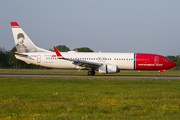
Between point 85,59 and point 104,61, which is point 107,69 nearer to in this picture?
point 104,61

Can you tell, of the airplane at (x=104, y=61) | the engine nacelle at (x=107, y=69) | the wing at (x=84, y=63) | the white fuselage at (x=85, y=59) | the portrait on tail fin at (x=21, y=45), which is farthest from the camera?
the portrait on tail fin at (x=21, y=45)

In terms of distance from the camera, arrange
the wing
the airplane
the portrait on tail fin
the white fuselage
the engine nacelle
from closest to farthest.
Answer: the wing < the engine nacelle < the airplane < the white fuselage < the portrait on tail fin

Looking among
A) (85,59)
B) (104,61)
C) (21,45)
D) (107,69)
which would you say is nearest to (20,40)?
(21,45)

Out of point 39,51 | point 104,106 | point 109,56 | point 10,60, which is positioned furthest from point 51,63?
point 10,60

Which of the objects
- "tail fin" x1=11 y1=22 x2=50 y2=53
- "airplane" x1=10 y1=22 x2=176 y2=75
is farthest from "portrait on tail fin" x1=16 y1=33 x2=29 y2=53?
"airplane" x1=10 y1=22 x2=176 y2=75

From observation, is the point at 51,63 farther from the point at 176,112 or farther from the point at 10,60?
the point at 10,60

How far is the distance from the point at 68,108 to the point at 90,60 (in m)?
22.3

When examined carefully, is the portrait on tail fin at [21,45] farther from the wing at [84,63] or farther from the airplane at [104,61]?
the wing at [84,63]

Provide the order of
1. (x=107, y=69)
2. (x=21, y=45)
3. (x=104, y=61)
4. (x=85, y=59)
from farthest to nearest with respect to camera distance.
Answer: (x=21, y=45)
(x=85, y=59)
(x=104, y=61)
(x=107, y=69)

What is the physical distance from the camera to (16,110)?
801 centimetres

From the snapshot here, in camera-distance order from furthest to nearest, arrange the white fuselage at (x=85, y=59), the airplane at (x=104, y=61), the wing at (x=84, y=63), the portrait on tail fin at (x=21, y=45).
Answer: the portrait on tail fin at (x=21, y=45) < the white fuselage at (x=85, y=59) < the airplane at (x=104, y=61) < the wing at (x=84, y=63)

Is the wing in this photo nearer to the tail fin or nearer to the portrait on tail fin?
the tail fin

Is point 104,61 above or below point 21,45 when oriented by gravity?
below

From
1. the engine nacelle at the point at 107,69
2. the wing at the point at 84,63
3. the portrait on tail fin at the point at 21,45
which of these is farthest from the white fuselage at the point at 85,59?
the engine nacelle at the point at 107,69
